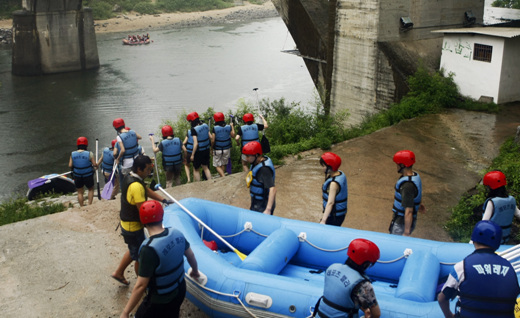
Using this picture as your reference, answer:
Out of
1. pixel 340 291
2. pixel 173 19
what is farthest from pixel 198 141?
pixel 173 19

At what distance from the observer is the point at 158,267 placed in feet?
12.9

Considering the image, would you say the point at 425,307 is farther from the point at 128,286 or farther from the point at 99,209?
the point at 99,209

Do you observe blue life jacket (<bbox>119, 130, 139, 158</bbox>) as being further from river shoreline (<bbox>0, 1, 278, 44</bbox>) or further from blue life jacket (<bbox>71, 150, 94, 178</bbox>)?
river shoreline (<bbox>0, 1, 278, 44</bbox>)

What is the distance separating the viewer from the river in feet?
67.9

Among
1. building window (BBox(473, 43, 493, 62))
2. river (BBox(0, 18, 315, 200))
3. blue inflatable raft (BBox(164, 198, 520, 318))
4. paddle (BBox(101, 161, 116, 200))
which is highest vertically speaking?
building window (BBox(473, 43, 493, 62))

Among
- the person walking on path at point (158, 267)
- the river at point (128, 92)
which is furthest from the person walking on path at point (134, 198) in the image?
the river at point (128, 92)

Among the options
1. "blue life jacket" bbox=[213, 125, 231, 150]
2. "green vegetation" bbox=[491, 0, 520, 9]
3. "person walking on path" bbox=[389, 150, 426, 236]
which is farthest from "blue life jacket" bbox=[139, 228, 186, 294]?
"green vegetation" bbox=[491, 0, 520, 9]

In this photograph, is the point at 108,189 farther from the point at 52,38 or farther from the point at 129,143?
the point at 52,38

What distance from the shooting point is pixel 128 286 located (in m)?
5.50

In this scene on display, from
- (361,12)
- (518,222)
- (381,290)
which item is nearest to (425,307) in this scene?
(381,290)

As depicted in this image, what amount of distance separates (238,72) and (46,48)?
11.9 metres

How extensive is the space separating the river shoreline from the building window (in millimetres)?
36948

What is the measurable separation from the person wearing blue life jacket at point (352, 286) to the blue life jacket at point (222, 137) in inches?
214

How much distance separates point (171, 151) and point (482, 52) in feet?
25.0
